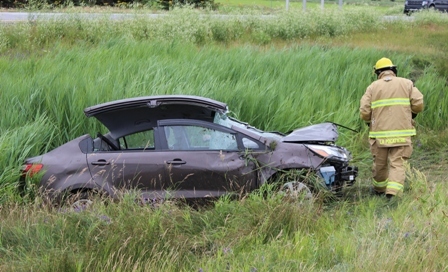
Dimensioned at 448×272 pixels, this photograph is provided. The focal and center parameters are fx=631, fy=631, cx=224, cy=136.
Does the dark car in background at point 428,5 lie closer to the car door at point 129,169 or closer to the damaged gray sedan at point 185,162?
the damaged gray sedan at point 185,162

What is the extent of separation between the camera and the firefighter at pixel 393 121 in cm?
801

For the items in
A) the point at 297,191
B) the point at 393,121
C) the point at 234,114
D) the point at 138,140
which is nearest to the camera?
the point at 297,191

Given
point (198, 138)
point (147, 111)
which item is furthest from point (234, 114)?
point (198, 138)

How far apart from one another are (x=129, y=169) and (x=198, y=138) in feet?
2.95

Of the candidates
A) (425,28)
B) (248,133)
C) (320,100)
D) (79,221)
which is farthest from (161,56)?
(425,28)

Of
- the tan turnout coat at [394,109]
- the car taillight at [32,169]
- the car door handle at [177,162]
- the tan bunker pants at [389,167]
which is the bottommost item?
the tan bunker pants at [389,167]

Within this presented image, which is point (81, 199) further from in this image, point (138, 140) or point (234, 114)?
point (234, 114)

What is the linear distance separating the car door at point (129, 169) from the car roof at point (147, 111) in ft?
1.82

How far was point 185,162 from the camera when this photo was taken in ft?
24.0

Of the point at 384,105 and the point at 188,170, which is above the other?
the point at 384,105

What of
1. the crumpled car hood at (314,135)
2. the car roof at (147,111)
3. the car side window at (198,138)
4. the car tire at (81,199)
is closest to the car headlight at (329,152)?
the crumpled car hood at (314,135)

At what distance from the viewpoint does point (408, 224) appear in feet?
19.0

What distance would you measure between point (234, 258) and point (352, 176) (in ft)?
9.38

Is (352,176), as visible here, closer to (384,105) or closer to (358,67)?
(384,105)
